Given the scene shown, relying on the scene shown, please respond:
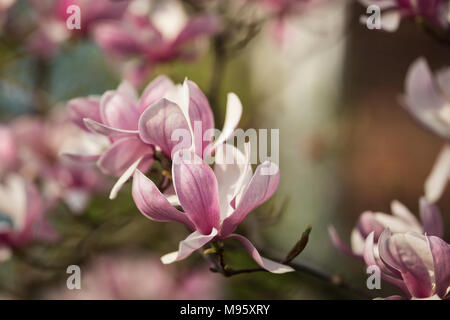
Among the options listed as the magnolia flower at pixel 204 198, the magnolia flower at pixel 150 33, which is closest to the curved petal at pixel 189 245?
the magnolia flower at pixel 204 198

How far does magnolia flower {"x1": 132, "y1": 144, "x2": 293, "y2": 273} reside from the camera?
39cm

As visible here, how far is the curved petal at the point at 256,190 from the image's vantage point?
0.39m

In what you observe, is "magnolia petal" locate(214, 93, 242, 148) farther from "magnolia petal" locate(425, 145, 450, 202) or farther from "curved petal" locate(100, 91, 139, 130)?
"magnolia petal" locate(425, 145, 450, 202)

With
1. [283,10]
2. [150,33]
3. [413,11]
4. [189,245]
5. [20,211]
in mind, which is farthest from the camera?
[283,10]

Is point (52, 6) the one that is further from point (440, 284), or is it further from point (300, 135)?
point (300, 135)

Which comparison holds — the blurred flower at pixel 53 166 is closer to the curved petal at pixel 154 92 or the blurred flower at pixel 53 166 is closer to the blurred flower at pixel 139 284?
the blurred flower at pixel 139 284

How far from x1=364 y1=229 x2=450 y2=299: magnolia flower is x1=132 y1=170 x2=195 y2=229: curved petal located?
0.15 metres

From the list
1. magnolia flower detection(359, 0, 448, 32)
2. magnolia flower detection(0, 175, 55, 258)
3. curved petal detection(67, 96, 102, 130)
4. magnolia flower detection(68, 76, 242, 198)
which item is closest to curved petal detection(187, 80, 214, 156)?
magnolia flower detection(68, 76, 242, 198)

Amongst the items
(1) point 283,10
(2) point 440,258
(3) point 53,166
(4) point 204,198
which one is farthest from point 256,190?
(1) point 283,10

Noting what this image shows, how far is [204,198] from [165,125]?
6 cm

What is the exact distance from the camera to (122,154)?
0.44m

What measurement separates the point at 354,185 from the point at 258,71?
0.74 m

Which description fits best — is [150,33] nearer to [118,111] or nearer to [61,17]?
[61,17]

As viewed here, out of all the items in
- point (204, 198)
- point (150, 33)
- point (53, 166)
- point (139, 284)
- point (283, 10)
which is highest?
point (283, 10)
